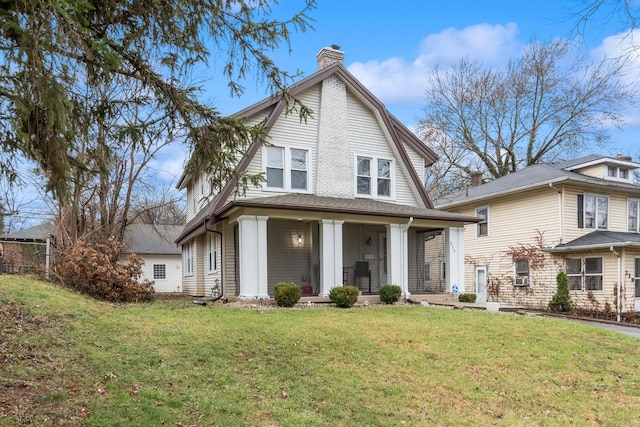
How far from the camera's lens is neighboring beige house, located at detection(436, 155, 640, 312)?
16359 millimetres

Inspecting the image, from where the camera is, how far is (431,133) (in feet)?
102

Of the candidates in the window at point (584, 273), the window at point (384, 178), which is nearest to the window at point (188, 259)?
the window at point (384, 178)

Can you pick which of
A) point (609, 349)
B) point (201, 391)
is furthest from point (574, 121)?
point (201, 391)

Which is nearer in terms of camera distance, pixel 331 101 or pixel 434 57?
pixel 331 101

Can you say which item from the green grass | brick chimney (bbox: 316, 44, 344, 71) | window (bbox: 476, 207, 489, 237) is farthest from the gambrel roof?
window (bbox: 476, 207, 489, 237)

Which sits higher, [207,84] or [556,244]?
[207,84]

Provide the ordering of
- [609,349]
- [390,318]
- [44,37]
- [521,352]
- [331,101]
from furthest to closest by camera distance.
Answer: [331,101], [390,318], [609,349], [521,352], [44,37]

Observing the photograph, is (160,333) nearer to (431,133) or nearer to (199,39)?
(199,39)

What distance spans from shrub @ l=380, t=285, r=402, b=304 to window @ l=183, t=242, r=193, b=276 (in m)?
10.4

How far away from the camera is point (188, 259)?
21.6m

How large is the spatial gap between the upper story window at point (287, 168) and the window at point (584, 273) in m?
10.9

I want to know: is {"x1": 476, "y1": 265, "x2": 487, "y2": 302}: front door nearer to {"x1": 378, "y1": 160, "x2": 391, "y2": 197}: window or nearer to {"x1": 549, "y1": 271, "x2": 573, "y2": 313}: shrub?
{"x1": 549, "y1": 271, "x2": 573, "y2": 313}: shrub

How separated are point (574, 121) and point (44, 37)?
31.0 m

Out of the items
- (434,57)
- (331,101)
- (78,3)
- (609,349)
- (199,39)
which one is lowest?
(609,349)
